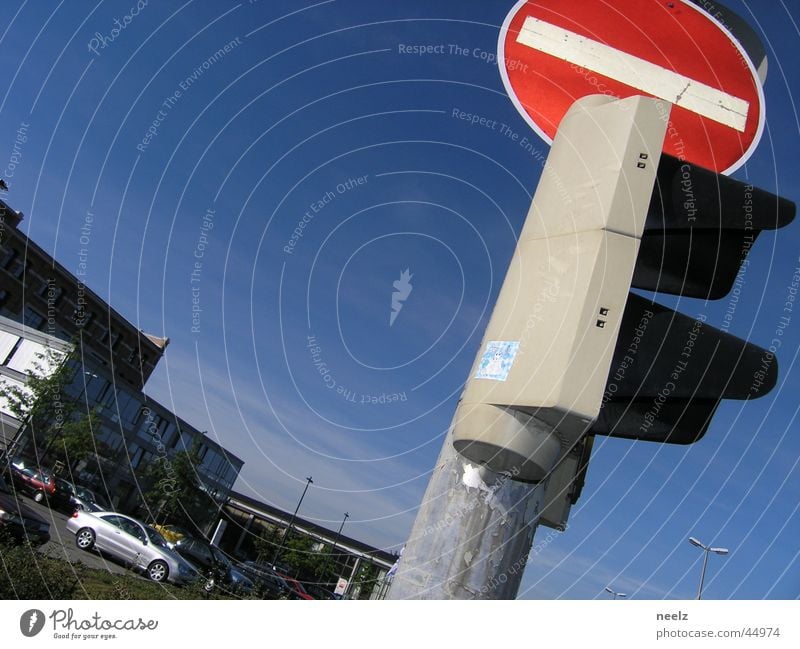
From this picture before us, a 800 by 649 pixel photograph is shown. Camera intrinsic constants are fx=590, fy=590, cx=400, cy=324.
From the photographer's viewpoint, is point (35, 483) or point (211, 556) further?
point (35, 483)

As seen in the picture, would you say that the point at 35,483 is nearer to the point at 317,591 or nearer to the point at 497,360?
the point at 317,591

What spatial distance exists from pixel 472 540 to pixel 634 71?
5.59ft

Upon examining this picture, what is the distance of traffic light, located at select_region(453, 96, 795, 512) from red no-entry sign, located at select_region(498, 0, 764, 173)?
372 millimetres

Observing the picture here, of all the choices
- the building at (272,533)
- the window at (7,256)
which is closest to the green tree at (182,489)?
the building at (272,533)

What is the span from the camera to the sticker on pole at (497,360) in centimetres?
144

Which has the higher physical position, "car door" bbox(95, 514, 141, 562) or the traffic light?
the traffic light

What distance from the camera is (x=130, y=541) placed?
6.07m

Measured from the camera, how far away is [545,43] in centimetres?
215

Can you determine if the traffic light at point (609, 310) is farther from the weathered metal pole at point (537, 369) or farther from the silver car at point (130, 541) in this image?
the silver car at point (130, 541)

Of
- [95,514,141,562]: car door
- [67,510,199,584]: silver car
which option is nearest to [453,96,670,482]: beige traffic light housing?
[67,510,199,584]: silver car

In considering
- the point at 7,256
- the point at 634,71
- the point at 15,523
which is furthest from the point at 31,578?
the point at 7,256

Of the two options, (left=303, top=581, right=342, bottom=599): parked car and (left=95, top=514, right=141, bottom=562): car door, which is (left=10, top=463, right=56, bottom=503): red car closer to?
(left=95, top=514, right=141, bottom=562): car door

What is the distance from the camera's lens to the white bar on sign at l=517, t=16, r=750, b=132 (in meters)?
2.11
